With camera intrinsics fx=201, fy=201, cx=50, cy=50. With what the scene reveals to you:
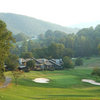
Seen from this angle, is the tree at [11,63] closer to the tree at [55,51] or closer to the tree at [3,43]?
the tree at [3,43]

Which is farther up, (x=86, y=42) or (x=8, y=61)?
(x=86, y=42)

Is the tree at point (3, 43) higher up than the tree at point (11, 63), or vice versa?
the tree at point (3, 43)

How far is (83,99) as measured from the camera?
2605 cm

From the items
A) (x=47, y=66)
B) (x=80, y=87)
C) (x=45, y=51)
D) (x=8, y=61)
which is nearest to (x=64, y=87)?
(x=80, y=87)

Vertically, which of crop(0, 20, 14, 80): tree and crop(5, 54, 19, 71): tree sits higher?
crop(0, 20, 14, 80): tree

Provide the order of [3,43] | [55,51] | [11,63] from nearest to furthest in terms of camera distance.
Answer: [3,43] < [11,63] < [55,51]

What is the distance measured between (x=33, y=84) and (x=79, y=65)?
54.9m

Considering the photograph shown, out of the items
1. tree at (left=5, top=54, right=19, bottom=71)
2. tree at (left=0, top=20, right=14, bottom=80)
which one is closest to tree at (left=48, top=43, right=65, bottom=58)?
tree at (left=5, top=54, right=19, bottom=71)

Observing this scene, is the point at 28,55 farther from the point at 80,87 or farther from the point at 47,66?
the point at 80,87

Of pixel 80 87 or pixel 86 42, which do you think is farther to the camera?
pixel 86 42

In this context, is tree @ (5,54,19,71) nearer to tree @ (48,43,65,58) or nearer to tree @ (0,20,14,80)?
tree @ (0,20,14,80)

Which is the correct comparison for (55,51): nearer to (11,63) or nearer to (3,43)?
(11,63)

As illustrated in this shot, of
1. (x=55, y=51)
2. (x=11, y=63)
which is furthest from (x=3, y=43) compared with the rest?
(x=55, y=51)

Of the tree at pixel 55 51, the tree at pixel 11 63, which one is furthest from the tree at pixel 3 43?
the tree at pixel 55 51
